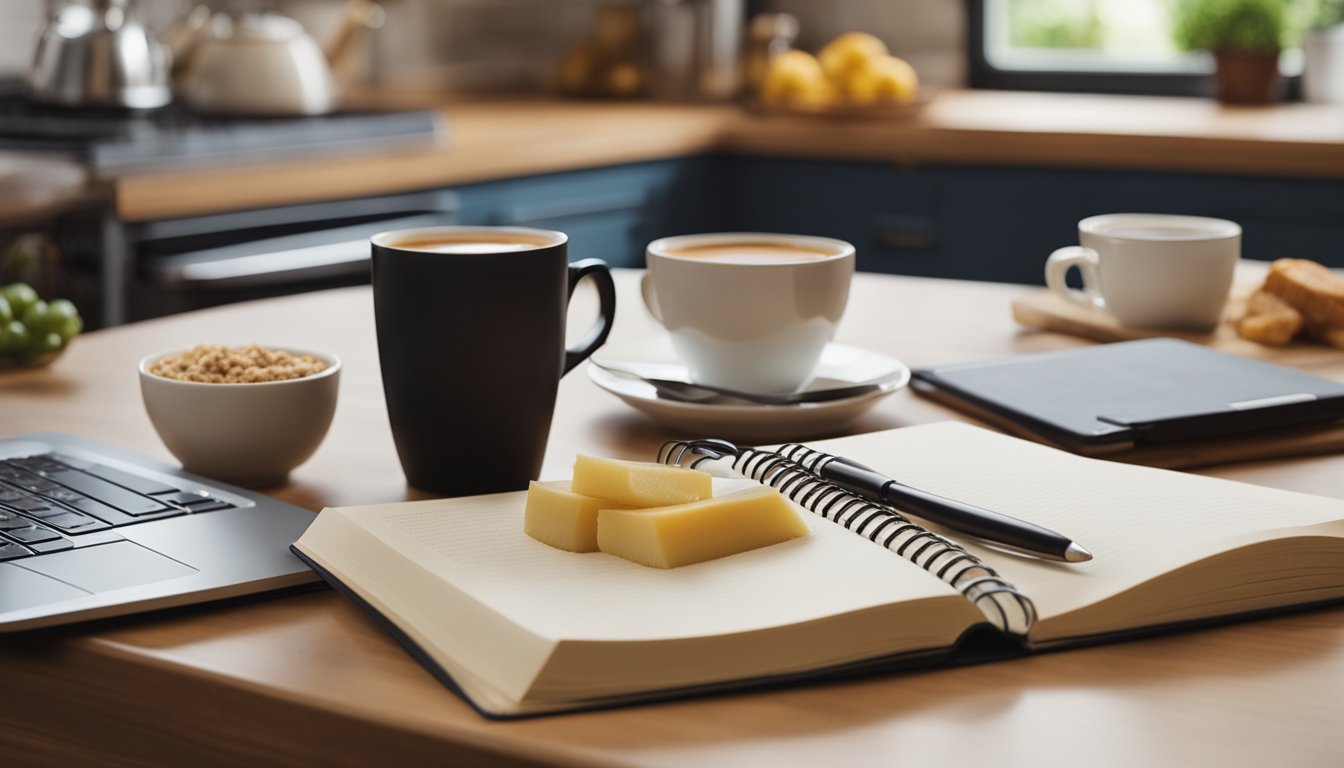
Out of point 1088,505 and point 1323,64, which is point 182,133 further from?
point 1323,64

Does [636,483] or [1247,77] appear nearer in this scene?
[636,483]

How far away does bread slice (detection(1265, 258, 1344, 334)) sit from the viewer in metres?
1.26

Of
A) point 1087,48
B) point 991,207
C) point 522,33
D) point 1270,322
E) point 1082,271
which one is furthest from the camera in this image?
point 522,33

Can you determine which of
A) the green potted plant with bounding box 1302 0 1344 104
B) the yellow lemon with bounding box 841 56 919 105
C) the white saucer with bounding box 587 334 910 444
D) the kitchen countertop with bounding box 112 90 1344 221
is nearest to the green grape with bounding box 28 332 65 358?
the white saucer with bounding box 587 334 910 444

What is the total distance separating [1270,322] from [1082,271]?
0.56 ft

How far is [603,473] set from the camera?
695 mm

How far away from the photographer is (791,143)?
3008 mm

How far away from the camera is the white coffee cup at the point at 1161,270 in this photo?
127 cm

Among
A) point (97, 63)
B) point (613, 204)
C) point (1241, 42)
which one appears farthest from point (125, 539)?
point (1241, 42)

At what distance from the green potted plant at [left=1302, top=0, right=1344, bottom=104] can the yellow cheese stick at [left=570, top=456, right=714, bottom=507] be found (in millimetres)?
2828

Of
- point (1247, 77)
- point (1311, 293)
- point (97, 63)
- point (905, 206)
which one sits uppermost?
point (97, 63)

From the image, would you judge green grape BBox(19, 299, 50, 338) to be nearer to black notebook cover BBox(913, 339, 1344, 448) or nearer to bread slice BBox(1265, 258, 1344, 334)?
black notebook cover BBox(913, 339, 1344, 448)

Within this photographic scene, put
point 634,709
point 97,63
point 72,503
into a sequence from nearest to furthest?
1. point 634,709
2. point 72,503
3. point 97,63

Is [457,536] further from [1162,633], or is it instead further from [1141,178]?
[1141,178]
